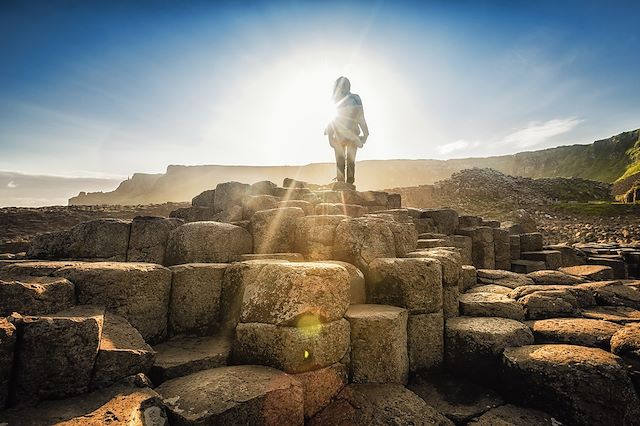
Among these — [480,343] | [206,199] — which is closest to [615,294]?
[480,343]

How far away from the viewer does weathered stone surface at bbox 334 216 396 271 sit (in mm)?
4664

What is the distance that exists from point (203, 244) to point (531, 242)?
1237 cm

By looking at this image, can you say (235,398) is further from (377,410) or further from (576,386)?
(576,386)

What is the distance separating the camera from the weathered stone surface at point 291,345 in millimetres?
2996

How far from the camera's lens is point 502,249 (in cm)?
1102

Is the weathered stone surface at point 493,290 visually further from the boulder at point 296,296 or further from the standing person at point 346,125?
the standing person at point 346,125

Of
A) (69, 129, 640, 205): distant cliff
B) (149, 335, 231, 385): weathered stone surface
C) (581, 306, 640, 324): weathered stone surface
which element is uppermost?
(69, 129, 640, 205): distant cliff

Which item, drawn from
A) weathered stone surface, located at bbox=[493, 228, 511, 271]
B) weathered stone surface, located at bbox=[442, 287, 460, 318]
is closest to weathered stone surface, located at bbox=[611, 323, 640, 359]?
weathered stone surface, located at bbox=[442, 287, 460, 318]

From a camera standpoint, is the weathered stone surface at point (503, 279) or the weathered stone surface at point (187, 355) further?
the weathered stone surface at point (503, 279)

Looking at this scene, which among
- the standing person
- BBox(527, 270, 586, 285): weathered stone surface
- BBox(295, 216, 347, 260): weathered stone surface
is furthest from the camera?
the standing person

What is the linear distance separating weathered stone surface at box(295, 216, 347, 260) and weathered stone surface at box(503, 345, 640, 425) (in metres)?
2.72

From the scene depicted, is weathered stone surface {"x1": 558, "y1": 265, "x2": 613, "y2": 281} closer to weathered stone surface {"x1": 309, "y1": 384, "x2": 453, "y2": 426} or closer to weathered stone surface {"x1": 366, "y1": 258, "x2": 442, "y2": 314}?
weathered stone surface {"x1": 366, "y1": 258, "x2": 442, "y2": 314}

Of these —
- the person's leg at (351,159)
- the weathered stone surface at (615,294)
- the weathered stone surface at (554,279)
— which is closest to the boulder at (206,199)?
the person's leg at (351,159)

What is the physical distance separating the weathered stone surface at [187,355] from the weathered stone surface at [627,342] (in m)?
4.35
